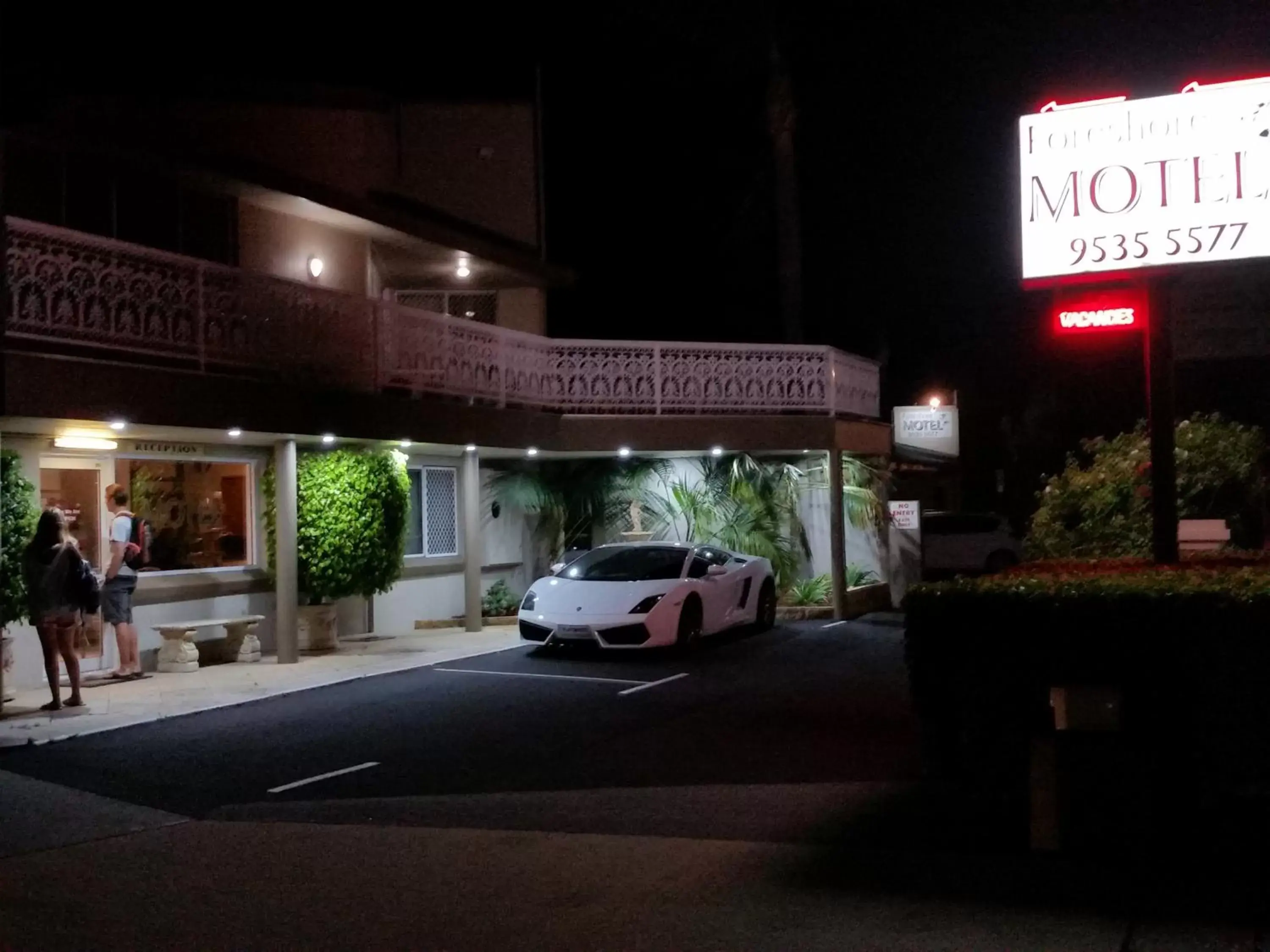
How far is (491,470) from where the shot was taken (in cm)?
2058

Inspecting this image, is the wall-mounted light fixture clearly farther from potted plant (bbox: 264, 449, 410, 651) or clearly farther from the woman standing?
potted plant (bbox: 264, 449, 410, 651)

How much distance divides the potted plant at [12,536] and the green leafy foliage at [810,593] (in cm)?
1124

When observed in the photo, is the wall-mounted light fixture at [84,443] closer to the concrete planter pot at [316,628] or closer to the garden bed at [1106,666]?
the concrete planter pot at [316,628]

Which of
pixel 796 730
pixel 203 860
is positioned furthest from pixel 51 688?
pixel 796 730

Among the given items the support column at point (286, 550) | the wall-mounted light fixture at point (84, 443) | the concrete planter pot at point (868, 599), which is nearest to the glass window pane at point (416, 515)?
the support column at point (286, 550)

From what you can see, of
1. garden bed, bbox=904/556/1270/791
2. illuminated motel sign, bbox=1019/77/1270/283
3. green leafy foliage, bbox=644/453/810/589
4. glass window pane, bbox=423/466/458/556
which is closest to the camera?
garden bed, bbox=904/556/1270/791

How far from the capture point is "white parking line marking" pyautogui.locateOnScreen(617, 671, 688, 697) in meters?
13.0

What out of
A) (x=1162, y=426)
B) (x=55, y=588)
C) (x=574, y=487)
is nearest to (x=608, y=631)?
(x=574, y=487)

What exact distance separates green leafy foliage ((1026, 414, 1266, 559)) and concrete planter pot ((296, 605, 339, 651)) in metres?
8.78

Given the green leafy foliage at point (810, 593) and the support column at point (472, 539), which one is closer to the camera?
the support column at point (472, 539)

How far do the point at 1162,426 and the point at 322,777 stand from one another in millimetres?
6366

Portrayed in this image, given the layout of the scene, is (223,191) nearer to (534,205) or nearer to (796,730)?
(534,205)

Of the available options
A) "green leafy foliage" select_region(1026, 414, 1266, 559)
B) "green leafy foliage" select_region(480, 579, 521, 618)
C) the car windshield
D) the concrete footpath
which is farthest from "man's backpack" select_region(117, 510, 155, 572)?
"green leafy foliage" select_region(1026, 414, 1266, 559)

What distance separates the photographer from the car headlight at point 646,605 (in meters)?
15.1
